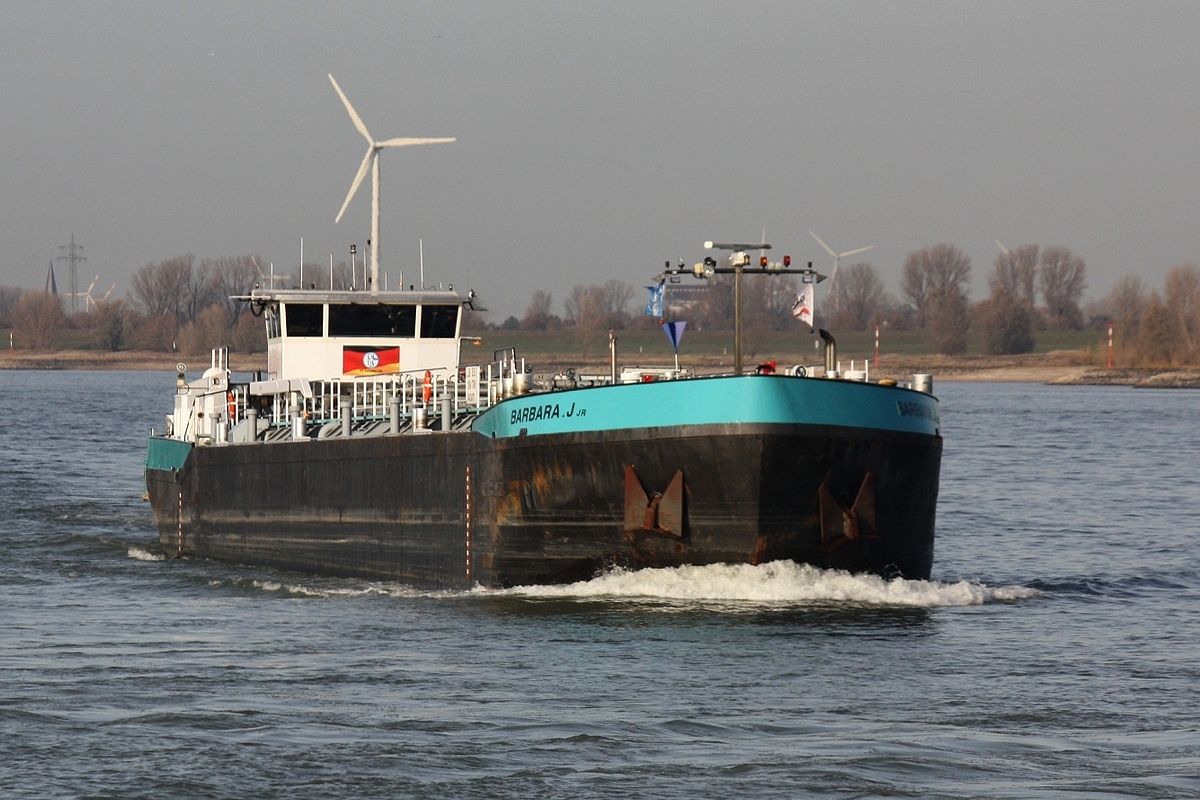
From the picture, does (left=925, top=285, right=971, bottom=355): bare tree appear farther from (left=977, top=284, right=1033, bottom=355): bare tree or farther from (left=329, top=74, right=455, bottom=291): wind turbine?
(left=329, top=74, right=455, bottom=291): wind turbine

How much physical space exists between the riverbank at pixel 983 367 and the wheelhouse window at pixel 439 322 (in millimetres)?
68083

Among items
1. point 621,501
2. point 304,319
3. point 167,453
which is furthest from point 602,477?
point 167,453

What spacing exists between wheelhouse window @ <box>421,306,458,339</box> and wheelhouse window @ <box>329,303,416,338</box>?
20 cm

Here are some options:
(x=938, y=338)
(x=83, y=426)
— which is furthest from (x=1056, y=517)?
(x=938, y=338)

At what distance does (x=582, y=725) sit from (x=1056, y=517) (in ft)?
78.6

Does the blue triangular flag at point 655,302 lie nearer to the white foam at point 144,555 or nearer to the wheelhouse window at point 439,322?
the wheelhouse window at point 439,322

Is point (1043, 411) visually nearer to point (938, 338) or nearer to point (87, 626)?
point (938, 338)

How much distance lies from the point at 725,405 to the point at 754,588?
90.8 inches

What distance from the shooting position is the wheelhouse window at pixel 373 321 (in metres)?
29.4

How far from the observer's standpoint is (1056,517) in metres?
35.9

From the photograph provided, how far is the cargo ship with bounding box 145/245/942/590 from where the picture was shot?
19688 millimetres

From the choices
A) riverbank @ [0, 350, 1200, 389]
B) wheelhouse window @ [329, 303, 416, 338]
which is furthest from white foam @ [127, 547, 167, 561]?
riverbank @ [0, 350, 1200, 389]

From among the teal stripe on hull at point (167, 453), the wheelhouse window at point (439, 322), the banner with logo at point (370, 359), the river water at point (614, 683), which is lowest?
the river water at point (614, 683)

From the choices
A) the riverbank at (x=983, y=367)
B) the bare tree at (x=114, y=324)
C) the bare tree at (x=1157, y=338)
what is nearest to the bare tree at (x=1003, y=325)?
the riverbank at (x=983, y=367)
